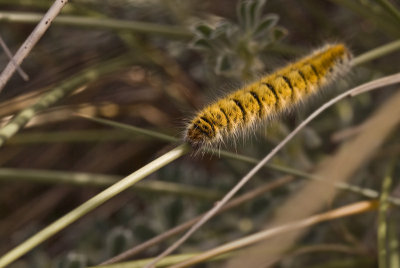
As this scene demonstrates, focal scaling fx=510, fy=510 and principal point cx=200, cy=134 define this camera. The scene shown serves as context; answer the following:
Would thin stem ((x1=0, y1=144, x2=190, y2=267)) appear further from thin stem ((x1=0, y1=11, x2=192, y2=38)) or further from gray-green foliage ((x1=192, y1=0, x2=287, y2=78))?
thin stem ((x1=0, y1=11, x2=192, y2=38))

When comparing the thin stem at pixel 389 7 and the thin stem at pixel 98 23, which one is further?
the thin stem at pixel 98 23

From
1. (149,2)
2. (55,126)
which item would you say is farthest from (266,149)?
(55,126)

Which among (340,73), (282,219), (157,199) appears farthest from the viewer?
(157,199)

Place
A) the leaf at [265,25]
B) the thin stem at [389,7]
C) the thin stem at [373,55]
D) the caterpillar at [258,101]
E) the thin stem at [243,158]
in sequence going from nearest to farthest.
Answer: the caterpillar at [258,101]
the thin stem at [243,158]
the thin stem at [389,7]
the thin stem at [373,55]
the leaf at [265,25]

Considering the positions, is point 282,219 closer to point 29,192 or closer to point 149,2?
point 149,2

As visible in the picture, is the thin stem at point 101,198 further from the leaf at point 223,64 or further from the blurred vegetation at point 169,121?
the leaf at point 223,64

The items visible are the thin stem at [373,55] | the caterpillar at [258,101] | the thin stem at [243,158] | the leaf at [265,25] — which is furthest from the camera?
the leaf at [265,25]

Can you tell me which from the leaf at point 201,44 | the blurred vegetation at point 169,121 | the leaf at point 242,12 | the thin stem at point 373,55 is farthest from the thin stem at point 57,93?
the thin stem at point 373,55
